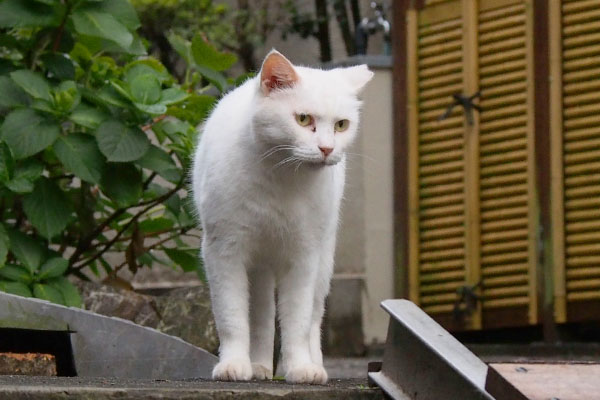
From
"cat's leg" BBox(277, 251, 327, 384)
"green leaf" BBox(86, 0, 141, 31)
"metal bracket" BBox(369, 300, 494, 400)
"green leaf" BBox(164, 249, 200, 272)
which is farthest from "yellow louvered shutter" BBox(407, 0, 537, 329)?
"metal bracket" BBox(369, 300, 494, 400)

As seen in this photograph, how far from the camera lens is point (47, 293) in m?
3.75

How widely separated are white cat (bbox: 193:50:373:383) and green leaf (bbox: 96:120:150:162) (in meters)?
0.76

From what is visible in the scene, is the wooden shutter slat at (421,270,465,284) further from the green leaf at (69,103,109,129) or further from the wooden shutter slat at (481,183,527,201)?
the green leaf at (69,103,109,129)

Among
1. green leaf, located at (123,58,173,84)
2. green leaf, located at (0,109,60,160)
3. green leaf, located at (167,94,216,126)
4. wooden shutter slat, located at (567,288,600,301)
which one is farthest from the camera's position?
wooden shutter slat, located at (567,288,600,301)

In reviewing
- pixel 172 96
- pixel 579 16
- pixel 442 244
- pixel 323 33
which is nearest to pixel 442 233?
pixel 442 244

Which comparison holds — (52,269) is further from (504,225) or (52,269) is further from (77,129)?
(504,225)

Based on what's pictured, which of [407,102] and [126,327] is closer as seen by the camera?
[126,327]

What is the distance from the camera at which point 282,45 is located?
10.2 meters

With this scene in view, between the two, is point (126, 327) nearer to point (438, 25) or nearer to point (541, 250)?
point (541, 250)

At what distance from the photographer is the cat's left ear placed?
313cm

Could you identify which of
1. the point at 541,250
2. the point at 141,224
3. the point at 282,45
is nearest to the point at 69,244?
the point at 141,224

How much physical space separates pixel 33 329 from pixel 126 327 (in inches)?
14.0

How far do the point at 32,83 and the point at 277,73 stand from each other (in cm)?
121

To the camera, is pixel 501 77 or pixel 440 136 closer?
pixel 501 77
